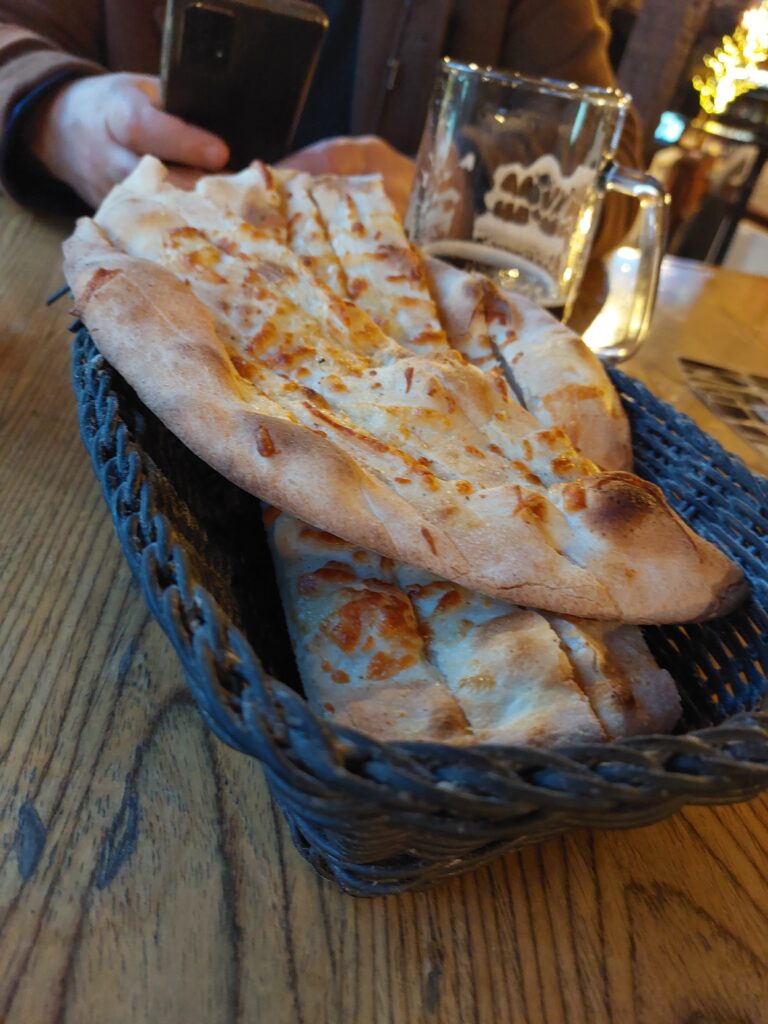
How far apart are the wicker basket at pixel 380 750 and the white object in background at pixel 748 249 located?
415 cm

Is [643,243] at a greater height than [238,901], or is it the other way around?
[643,243]

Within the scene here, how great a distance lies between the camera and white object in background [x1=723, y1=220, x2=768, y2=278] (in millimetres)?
4070

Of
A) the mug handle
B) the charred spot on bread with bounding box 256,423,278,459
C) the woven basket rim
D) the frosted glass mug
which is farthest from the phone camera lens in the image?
the woven basket rim

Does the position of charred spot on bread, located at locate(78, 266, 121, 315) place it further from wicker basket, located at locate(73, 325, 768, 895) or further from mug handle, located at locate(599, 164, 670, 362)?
mug handle, located at locate(599, 164, 670, 362)

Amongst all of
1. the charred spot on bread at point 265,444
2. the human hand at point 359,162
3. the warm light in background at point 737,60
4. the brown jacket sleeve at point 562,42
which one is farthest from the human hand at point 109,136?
the warm light in background at point 737,60

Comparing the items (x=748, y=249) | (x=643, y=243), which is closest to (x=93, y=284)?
(x=643, y=243)

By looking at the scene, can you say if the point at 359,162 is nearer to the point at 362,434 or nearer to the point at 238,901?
the point at 362,434

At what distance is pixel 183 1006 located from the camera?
370 mm

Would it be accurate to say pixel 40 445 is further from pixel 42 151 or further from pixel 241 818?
pixel 42 151

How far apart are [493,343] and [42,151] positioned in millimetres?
894

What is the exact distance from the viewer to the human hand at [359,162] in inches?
49.7

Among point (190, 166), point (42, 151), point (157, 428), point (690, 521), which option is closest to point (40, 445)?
point (157, 428)

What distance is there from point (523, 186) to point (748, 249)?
3814mm

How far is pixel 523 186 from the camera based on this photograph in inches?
40.2
